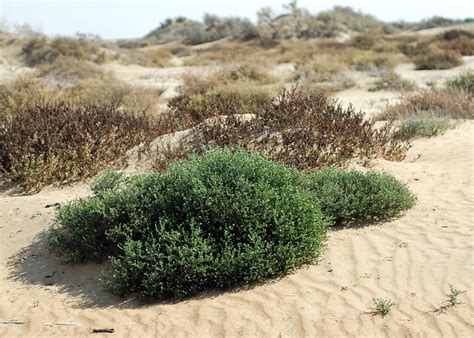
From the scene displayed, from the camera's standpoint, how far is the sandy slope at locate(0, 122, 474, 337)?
4477mm

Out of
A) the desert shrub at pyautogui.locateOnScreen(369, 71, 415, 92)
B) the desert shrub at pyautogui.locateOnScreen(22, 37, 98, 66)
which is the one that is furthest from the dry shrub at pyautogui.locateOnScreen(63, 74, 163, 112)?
the desert shrub at pyautogui.locateOnScreen(22, 37, 98, 66)

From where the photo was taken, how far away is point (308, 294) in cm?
489

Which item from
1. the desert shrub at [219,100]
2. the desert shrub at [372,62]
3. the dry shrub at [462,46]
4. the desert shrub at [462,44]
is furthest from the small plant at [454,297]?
the dry shrub at [462,46]

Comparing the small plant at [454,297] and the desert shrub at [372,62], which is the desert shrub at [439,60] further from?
the small plant at [454,297]

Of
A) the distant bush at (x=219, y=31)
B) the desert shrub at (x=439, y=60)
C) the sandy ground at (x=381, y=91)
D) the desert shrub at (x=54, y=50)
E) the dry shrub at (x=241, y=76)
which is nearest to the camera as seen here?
the sandy ground at (x=381, y=91)

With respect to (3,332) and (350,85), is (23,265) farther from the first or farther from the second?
(350,85)

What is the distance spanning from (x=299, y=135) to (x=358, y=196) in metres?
2.10

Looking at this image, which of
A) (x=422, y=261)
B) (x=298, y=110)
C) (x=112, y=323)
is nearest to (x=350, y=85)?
(x=298, y=110)

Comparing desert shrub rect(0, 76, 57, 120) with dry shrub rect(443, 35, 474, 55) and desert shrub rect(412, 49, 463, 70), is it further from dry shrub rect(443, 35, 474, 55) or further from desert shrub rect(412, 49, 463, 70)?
dry shrub rect(443, 35, 474, 55)

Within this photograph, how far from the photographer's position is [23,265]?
232 inches

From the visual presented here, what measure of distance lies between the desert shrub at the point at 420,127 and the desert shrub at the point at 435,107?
0.60 m

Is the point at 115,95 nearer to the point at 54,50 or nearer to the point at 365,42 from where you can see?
the point at 54,50

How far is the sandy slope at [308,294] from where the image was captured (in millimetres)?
4477

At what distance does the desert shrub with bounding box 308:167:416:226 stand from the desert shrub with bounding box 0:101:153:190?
3.34m
